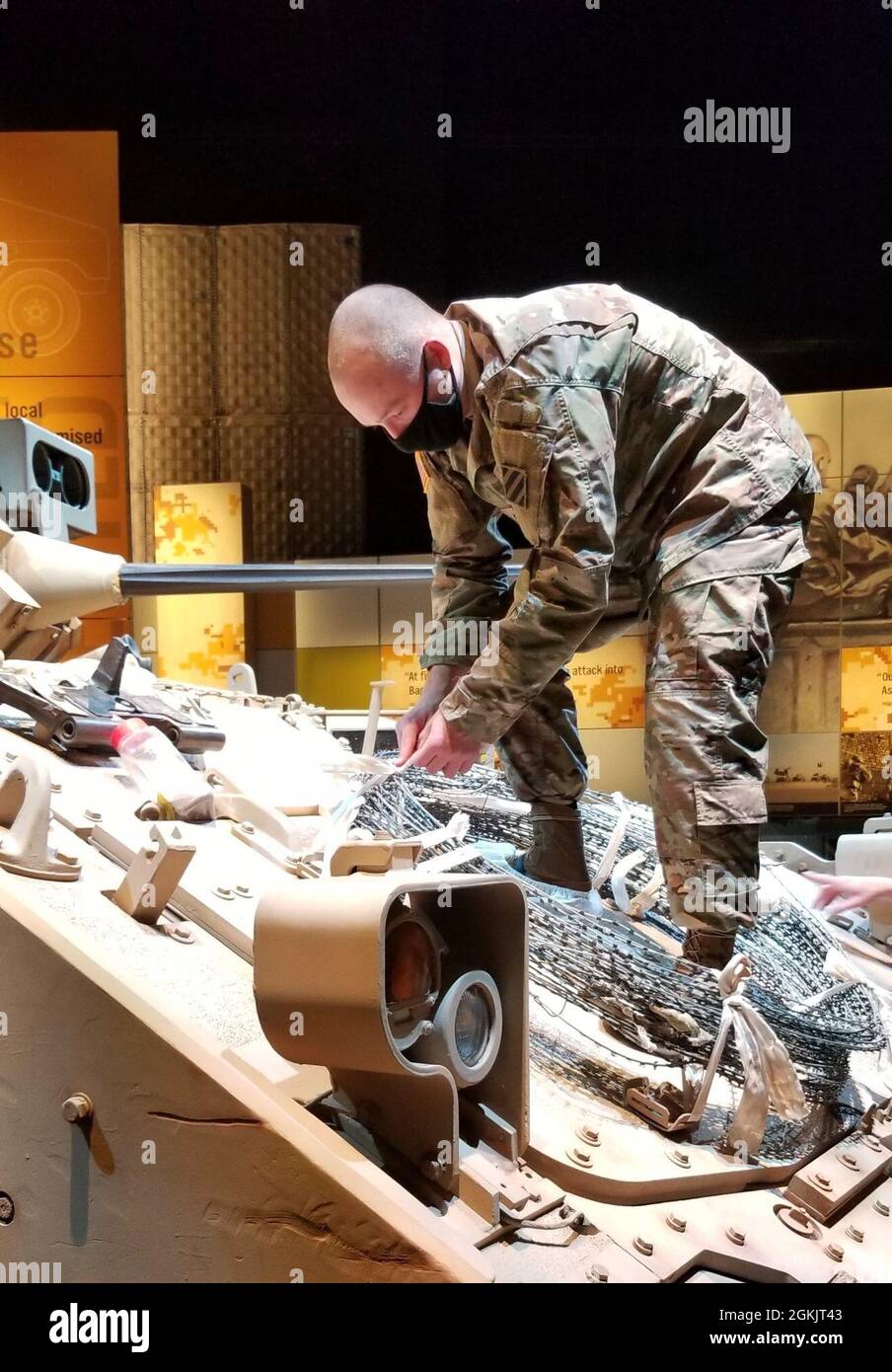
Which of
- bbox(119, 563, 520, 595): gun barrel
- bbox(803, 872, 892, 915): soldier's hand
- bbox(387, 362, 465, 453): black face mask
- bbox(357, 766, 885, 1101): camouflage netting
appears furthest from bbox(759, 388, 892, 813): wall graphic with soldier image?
bbox(387, 362, 465, 453): black face mask

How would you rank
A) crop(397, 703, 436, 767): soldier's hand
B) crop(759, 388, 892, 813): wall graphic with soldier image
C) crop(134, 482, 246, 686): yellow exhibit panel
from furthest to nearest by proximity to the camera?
crop(134, 482, 246, 686): yellow exhibit panel < crop(759, 388, 892, 813): wall graphic with soldier image < crop(397, 703, 436, 767): soldier's hand

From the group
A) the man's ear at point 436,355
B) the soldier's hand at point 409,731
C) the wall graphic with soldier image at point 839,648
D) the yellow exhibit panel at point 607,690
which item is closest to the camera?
the man's ear at point 436,355

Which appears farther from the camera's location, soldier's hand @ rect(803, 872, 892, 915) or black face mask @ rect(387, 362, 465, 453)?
soldier's hand @ rect(803, 872, 892, 915)

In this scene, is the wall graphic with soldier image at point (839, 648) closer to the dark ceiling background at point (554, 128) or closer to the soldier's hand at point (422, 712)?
the dark ceiling background at point (554, 128)

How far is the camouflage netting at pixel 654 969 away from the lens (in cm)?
216

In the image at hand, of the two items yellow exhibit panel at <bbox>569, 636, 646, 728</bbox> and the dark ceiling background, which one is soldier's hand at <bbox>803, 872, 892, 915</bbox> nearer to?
the dark ceiling background

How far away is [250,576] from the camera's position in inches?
157

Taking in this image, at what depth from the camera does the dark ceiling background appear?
4000 millimetres

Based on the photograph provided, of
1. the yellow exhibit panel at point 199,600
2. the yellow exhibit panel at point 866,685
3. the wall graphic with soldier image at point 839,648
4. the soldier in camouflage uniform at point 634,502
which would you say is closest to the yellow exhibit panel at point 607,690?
the wall graphic with soldier image at point 839,648

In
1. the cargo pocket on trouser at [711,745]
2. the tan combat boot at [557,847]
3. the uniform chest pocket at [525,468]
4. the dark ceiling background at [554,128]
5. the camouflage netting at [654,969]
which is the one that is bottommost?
the camouflage netting at [654,969]

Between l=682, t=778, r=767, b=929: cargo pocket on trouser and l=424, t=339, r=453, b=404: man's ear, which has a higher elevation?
l=424, t=339, r=453, b=404: man's ear

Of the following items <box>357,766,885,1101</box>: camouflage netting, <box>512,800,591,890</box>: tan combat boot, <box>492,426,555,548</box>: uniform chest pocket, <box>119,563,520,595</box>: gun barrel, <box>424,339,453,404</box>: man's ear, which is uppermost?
<box>424,339,453,404</box>: man's ear

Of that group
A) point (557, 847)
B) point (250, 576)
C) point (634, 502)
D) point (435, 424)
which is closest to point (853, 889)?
point (557, 847)
